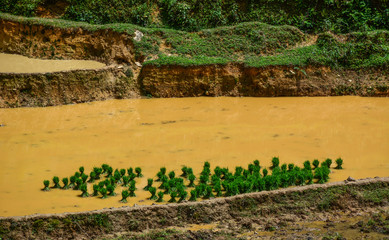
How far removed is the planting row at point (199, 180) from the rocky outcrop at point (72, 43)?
6.67 meters

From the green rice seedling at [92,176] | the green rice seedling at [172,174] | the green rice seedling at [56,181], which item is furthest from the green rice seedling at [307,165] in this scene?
the green rice seedling at [56,181]

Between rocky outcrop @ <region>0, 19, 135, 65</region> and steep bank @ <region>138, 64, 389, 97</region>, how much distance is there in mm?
1148

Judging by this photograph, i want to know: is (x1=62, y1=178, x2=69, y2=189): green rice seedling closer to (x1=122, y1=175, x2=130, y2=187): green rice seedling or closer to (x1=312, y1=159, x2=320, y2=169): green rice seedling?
(x1=122, y1=175, x2=130, y2=187): green rice seedling

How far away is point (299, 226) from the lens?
5.90m

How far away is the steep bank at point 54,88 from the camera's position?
40.6ft

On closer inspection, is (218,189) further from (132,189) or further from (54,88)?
(54,88)

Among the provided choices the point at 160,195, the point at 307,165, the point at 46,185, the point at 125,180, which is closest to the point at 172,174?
the point at 125,180

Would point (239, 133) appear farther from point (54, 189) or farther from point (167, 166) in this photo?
point (54, 189)

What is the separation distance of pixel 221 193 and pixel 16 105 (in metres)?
7.53

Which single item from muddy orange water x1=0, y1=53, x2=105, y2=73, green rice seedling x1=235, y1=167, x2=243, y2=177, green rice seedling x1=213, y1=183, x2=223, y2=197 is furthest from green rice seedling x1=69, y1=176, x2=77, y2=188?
muddy orange water x1=0, y1=53, x2=105, y2=73

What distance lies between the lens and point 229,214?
19.6 feet

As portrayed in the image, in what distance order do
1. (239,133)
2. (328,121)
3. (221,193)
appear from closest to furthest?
(221,193)
(239,133)
(328,121)

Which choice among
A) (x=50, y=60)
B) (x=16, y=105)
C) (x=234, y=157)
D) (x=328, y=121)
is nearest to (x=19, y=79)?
(x=16, y=105)

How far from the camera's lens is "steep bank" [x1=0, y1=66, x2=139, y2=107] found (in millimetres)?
12367
